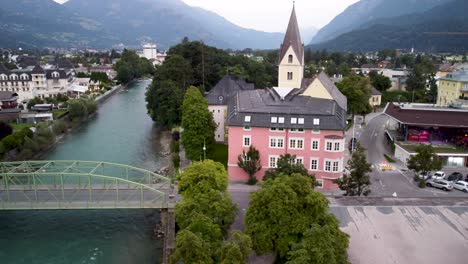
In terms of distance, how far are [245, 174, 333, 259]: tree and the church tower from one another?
65.5 feet

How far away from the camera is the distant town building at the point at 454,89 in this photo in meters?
53.4

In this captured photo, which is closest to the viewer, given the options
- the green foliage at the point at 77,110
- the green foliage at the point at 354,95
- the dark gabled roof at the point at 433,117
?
the dark gabled roof at the point at 433,117

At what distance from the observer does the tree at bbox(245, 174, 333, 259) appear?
18.9 m

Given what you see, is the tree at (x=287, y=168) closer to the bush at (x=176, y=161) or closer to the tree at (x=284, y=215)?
the tree at (x=284, y=215)

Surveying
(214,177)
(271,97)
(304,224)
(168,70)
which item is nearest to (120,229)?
(214,177)

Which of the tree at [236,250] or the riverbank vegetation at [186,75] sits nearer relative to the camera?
the tree at [236,250]

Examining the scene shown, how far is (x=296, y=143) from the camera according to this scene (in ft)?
105

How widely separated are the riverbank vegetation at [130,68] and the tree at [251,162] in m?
85.8

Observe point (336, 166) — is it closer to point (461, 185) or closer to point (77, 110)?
point (461, 185)

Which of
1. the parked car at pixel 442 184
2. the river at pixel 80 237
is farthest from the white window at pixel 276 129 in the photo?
the parked car at pixel 442 184

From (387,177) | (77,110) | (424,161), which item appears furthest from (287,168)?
(77,110)

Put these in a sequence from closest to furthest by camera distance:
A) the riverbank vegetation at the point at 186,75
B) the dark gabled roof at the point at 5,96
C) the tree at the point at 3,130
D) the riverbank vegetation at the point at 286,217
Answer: the riverbank vegetation at the point at 286,217, the tree at the point at 3,130, the riverbank vegetation at the point at 186,75, the dark gabled roof at the point at 5,96

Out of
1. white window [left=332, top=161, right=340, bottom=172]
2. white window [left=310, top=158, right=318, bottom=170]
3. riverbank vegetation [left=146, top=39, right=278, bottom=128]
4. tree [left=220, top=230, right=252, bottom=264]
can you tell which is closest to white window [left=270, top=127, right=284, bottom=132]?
white window [left=310, top=158, right=318, bottom=170]

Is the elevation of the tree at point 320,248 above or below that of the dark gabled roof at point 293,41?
below
